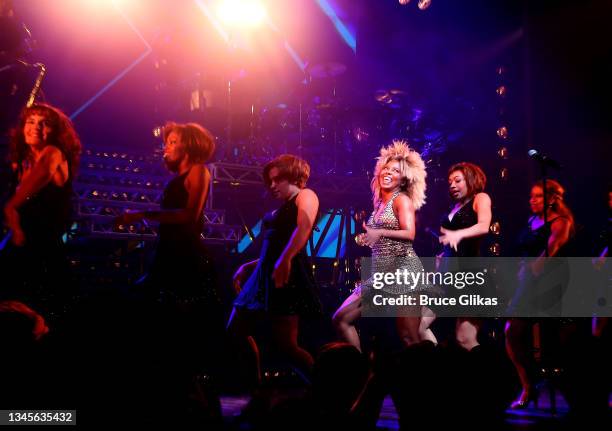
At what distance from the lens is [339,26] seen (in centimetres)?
1173

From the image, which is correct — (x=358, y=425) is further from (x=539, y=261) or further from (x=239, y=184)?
(x=239, y=184)

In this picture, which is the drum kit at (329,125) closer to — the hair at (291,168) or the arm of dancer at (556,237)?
the arm of dancer at (556,237)

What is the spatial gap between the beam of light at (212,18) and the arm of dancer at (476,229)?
21.7ft

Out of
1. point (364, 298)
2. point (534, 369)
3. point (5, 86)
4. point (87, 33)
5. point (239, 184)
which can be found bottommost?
point (534, 369)

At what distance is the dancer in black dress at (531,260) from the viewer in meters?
5.92

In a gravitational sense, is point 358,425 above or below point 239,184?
below

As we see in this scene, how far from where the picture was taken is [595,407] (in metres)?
3.28

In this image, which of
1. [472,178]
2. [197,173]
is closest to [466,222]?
[472,178]

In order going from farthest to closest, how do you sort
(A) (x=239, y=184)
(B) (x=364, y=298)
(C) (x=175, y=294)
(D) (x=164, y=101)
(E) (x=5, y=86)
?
(D) (x=164, y=101) → (A) (x=239, y=184) → (E) (x=5, y=86) → (B) (x=364, y=298) → (C) (x=175, y=294)

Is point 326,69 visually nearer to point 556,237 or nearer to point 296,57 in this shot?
point 296,57

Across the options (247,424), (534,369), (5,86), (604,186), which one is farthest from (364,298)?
(604,186)

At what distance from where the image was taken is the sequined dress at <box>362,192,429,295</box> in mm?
4844

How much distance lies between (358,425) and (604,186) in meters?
7.62

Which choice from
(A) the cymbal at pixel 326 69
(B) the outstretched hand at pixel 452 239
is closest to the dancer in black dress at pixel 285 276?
(B) the outstretched hand at pixel 452 239
